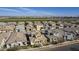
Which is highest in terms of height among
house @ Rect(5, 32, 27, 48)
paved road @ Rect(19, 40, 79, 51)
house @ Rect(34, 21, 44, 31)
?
house @ Rect(34, 21, 44, 31)

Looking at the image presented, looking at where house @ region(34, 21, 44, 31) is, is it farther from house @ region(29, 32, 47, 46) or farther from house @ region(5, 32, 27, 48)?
house @ region(5, 32, 27, 48)

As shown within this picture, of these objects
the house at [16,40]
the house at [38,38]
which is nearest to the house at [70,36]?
the house at [38,38]

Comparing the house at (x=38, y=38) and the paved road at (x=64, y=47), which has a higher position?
the house at (x=38, y=38)

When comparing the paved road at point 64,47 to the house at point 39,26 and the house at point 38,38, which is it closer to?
the house at point 38,38

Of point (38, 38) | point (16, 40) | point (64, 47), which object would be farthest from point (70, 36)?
point (16, 40)

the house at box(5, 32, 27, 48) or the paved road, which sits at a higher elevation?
the house at box(5, 32, 27, 48)

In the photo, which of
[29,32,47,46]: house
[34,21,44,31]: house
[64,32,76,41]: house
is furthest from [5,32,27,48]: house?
[64,32,76,41]: house

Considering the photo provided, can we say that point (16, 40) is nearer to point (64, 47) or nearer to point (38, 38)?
point (38, 38)

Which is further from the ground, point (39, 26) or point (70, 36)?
point (39, 26)

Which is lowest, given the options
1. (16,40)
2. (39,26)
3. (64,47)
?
(64,47)
